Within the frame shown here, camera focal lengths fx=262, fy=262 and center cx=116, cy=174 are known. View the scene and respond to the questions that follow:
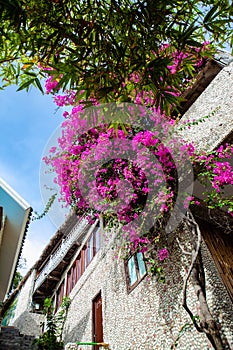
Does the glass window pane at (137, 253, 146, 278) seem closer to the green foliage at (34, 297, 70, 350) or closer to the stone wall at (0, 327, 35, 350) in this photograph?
the green foliage at (34, 297, 70, 350)

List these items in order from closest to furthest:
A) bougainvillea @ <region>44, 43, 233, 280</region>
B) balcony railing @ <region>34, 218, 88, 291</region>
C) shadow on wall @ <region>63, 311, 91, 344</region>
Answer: bougainvillea @ <region>44, 43, 233, 280</region> < shadow on wall @ <region>63, 311, 91, 344</region> < balcony railing @ <region>34, 218, 88, 291</region>

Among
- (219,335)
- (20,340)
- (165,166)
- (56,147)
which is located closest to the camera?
(219,335)

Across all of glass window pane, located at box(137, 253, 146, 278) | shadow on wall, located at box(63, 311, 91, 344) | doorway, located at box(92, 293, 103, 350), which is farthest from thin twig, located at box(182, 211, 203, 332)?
shadow on wall, located at box(63, 311, 91, 344)

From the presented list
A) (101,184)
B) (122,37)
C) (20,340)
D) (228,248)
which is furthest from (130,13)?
(20,340)

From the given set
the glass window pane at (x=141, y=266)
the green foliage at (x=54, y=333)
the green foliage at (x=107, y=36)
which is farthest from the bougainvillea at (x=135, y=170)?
the green foliage at (x=54, y=333)

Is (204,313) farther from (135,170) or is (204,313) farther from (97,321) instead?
(97,321)

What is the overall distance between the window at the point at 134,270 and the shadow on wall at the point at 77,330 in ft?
9.48

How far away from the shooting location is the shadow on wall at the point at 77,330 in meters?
8.36

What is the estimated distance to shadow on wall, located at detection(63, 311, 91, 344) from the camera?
8.36 meters

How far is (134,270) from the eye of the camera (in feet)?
20.6

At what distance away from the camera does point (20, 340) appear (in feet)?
34.1

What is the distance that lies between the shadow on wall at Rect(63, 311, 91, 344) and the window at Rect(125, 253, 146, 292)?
9.48 ft

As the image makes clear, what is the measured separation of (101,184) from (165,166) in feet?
4.48

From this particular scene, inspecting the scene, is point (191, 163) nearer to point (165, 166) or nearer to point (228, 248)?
point (165, 166)
